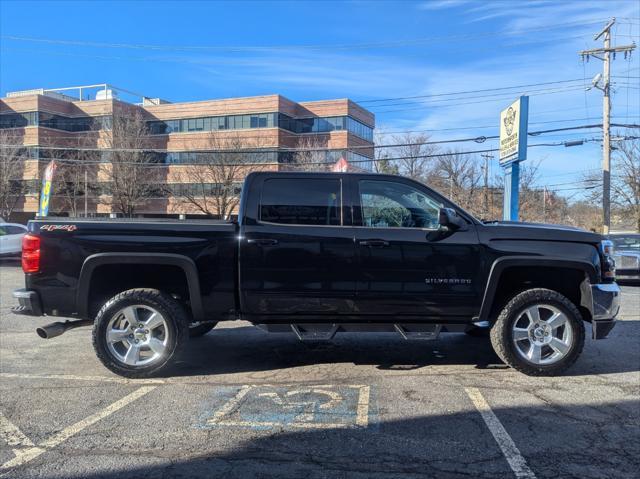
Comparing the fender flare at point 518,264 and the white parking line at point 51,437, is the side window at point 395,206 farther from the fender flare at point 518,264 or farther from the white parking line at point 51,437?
the white parking line at point 51,437

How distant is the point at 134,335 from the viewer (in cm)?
533

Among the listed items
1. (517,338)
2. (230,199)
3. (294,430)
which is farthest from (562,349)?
(230,199)

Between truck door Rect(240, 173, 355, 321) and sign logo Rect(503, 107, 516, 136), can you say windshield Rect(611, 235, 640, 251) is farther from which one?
truck door Rect(240, 173, 355, 321)

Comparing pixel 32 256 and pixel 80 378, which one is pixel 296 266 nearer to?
pixel 80 378

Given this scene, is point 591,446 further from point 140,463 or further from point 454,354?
point 140,463

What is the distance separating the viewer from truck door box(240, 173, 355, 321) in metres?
5.27

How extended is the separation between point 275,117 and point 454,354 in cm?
4849

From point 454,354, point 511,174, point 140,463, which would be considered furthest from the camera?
point 511,174

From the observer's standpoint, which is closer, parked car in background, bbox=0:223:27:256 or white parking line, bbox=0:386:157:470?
white parking line, bbox=0:386:157:470

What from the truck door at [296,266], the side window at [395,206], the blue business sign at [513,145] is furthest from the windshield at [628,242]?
the truck door at [296,266]

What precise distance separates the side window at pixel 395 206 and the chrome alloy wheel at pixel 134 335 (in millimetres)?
2337

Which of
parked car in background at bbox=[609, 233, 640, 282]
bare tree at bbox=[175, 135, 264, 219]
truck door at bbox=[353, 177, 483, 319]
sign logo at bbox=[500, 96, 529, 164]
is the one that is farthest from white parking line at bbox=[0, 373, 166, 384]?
bare tree at bbox=[175, 135, 264, 219]

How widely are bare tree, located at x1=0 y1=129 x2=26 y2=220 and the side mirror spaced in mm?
49384

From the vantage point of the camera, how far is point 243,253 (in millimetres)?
5262
